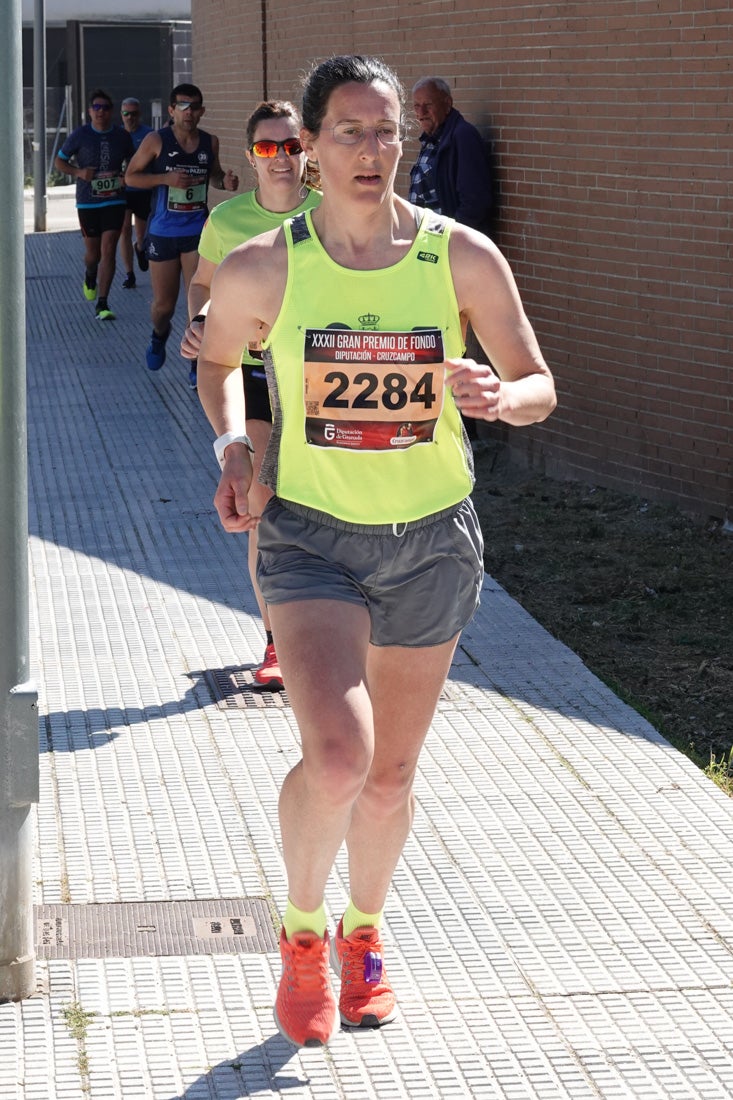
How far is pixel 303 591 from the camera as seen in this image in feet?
11.4

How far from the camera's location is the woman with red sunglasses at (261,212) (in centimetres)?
579

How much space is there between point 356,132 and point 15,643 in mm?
1339

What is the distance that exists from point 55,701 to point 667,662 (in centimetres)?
241

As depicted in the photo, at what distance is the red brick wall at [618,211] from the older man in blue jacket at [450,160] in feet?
0.60

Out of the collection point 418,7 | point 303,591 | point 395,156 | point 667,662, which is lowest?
point 667,662

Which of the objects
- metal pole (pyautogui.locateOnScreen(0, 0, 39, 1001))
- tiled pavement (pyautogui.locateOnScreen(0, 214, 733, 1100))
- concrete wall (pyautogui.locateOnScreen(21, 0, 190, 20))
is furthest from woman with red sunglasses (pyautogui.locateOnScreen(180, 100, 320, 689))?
concrete wall (pyautogui.locateOnScreen(21, 0, 190, 20))

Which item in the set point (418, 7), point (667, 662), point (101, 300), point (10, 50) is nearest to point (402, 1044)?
point (10, 50)

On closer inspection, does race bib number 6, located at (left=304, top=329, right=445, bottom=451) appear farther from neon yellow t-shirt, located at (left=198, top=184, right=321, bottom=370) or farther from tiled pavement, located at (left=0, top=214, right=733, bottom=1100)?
neon yellow t-shirt, located at (left=198, top=184, right=321, bottom=370)

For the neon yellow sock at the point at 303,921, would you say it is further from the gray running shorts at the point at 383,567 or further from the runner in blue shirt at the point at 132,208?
the runner in blue shirt at the point at 132,208

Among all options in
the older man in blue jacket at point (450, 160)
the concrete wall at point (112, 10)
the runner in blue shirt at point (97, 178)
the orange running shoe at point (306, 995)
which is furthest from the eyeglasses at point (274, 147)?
the concrete wall at point (112, 10)

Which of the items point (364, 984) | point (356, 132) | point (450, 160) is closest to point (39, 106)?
point (450, 160)

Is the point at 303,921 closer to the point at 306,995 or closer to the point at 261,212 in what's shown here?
the point at 306,995

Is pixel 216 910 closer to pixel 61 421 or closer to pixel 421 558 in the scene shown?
pixel 421 558

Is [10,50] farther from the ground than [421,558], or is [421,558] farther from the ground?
[10,50]
